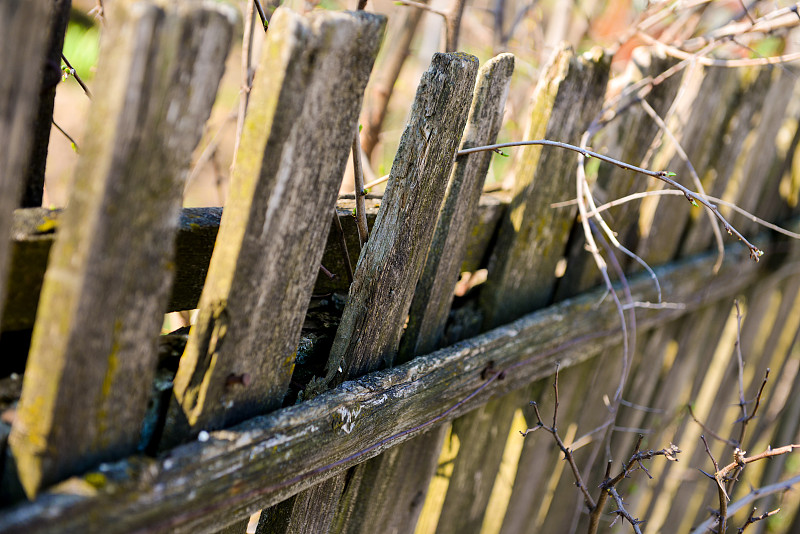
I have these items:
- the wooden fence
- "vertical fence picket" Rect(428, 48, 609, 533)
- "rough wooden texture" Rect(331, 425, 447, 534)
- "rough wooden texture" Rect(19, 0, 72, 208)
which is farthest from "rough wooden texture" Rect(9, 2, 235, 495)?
"vertical fence picket" Rect(428, 48, 609, 533)

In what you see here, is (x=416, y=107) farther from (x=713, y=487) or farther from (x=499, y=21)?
(x=713, y=487)

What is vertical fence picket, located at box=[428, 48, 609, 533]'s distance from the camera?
5.40 ft

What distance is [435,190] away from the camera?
1295 mm

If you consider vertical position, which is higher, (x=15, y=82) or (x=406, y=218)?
(x=15, y=82)

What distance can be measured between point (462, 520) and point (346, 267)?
3.18ft

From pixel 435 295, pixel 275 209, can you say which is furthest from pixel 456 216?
pixel 275 209

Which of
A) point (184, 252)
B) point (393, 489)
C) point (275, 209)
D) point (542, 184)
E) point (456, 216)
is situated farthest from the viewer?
point (542, 184)

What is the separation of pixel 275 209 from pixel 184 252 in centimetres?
26

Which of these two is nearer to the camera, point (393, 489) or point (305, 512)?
point (305, 512)

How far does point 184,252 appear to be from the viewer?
3.62ft

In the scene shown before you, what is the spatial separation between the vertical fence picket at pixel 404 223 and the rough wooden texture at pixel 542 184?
1.45ft

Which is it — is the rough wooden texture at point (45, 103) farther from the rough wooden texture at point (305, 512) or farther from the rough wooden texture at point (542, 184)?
the rough wooden texture at point (542, 184)

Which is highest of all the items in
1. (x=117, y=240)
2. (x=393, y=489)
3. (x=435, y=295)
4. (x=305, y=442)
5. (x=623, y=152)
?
(x=623, y=152)

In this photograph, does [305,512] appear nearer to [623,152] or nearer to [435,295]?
[435,295]
